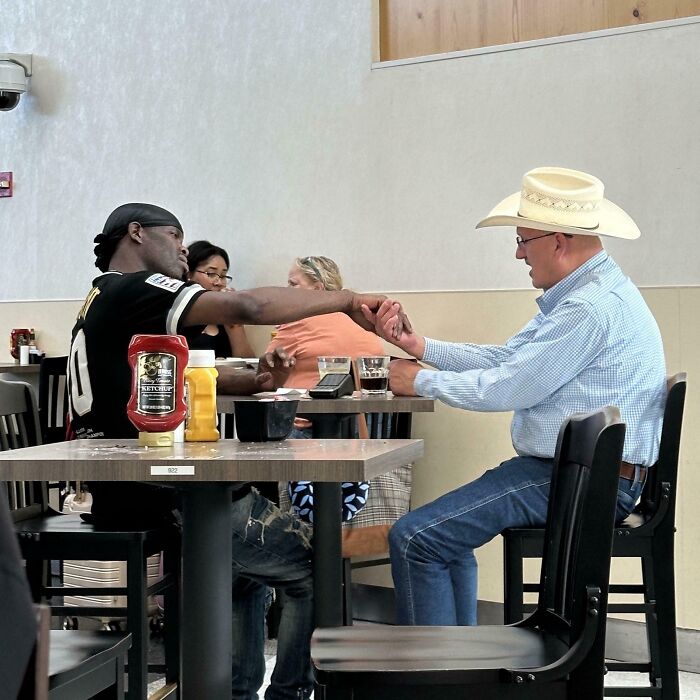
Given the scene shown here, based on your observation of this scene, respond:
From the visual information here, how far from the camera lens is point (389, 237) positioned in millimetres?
4309

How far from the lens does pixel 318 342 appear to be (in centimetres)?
387

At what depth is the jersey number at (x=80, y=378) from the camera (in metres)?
2.38

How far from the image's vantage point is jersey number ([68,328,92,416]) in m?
2.38

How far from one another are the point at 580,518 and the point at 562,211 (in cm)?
142

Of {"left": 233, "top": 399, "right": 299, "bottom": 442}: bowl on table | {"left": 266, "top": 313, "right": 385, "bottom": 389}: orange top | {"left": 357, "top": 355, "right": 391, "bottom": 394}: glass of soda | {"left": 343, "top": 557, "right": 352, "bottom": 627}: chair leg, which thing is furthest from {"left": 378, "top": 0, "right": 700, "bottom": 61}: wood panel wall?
{"left": 233, "top": 399, "right": 299, "bottom": 442}: bowl on table

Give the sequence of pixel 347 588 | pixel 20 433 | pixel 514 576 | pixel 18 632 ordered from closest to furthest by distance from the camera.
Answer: pixel 18 632 < pixel 514 576 < pixel 20 433 < pixel 347 588

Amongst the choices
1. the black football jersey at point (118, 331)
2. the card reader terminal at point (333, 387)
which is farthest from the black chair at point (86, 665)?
the card reader terminal at point (333, 387)

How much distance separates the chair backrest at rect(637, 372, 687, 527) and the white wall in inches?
51.7

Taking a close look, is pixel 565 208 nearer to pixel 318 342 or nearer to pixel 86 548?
pixel 318 342

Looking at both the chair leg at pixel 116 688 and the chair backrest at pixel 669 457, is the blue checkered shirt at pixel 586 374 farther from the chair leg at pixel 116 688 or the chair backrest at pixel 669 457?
the chair leg at pixel 116 688

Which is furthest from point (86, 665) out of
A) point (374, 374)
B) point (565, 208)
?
point (565, 208)

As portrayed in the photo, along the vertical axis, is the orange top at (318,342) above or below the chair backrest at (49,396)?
above

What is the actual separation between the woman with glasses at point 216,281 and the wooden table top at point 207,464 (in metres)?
2.79

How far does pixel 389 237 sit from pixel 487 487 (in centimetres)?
198
